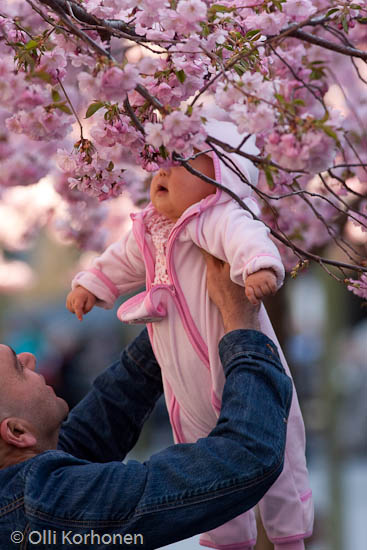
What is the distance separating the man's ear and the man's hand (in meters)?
0.48

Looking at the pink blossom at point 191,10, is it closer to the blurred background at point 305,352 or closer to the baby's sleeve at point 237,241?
the baby's sleeve at point 237,241

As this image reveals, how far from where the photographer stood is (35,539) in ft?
4.67

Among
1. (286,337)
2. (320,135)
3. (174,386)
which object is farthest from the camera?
(286,337)

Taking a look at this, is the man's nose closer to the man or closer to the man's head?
the man's head

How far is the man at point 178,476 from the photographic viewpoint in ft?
4.40

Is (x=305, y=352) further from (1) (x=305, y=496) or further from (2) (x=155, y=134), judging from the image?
(2) (x=155, y=134)

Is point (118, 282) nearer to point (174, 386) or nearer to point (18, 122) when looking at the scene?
point (174, 386)

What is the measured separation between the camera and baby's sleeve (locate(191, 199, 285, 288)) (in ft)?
4.45

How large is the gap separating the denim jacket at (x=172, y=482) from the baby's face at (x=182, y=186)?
1.02 feet

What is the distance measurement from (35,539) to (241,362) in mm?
527

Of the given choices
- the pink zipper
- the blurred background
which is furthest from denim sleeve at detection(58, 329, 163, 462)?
the blurred background

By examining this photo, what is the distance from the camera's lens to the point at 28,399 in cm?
160

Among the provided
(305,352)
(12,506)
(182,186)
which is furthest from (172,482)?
(305,352)

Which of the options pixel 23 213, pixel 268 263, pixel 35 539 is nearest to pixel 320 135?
pixel 268 263
